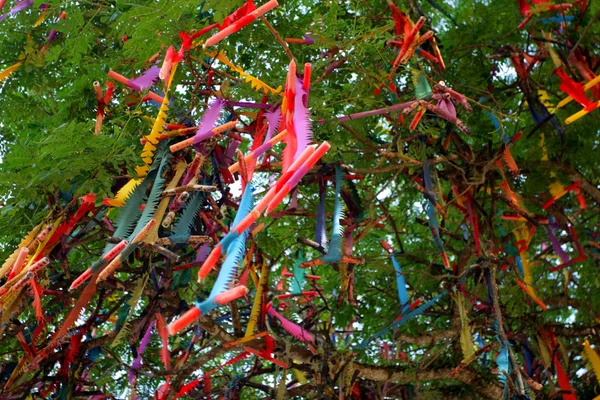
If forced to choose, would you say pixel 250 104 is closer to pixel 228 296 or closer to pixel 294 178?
pixel 294 178

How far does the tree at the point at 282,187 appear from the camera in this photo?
173 centimetres

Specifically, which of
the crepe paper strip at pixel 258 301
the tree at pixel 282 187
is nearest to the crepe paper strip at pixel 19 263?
the tree at pixel 282 187

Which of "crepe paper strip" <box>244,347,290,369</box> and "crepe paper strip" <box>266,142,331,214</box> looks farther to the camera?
"crepe paper strip" <box>244,347,290,369</box>

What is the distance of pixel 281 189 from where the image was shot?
3.92ft

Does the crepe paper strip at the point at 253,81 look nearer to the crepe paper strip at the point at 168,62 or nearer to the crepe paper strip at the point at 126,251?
the crepe paper strip at the point at 168,62

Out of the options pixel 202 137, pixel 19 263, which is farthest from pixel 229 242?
pixel 19 263

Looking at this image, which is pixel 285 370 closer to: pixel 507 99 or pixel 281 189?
pixel 281 189

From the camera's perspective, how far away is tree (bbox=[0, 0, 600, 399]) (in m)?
1.73

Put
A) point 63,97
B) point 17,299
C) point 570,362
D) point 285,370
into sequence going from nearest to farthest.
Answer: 1. point 17,299
2. point 63,97
3. point 285,370
4. point 570,362

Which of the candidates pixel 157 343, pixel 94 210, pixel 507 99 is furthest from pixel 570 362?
pixel 94 210

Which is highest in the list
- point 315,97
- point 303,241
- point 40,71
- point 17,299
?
point 40,71

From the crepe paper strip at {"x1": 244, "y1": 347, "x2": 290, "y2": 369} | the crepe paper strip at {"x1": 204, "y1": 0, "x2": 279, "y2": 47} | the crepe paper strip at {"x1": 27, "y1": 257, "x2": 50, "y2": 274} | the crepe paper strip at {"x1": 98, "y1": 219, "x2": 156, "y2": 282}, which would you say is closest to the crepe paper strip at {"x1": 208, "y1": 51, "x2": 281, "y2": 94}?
the crepe paper strip at {"x1": 204, "y1": 0, "x2": 279, "y2": 47}

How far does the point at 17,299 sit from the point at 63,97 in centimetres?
61

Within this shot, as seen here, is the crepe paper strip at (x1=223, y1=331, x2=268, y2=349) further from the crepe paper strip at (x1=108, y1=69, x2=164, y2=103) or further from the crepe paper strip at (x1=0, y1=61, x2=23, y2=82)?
the crepe paper strip at (x1=0, y1=61, x2=23, y2=82)
